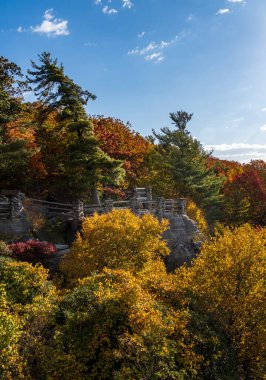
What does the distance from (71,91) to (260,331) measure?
22203mm

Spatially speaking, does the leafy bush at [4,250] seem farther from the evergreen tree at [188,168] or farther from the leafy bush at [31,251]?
the evergreen tree at [188,168]

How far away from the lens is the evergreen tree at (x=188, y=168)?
3694 centimetres

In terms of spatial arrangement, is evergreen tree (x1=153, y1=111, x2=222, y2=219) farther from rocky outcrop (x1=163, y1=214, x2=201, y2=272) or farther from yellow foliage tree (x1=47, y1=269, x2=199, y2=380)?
yellow foliage tree (x1=47, y1=269, x2=199, y2=380)

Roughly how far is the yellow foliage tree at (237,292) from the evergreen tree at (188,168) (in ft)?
69.5

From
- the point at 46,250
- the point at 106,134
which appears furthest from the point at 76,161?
the point at 106,134

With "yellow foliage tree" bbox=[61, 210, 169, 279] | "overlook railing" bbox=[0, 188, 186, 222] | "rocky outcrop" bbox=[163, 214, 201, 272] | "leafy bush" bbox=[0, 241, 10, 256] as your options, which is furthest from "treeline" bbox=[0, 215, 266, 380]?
"rocky outcrop" bbox=[163, 214, 201, 272]

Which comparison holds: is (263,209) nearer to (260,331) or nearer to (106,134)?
(106,134)

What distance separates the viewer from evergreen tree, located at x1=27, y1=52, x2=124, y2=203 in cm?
2539

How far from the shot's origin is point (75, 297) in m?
12.8

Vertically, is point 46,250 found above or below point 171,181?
below

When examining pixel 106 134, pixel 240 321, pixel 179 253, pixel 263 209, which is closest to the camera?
pixel 240 321

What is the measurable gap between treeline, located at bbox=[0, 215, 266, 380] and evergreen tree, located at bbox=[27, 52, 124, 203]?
11121mm

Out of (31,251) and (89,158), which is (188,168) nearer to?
(89,158)

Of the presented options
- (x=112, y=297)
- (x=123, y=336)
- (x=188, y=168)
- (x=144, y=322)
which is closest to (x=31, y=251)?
(x=112, y=297)
